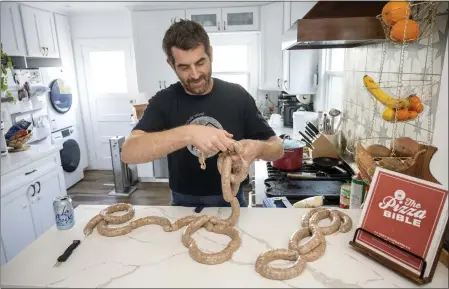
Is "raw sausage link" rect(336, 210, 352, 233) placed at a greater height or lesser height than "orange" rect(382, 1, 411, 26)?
lesser

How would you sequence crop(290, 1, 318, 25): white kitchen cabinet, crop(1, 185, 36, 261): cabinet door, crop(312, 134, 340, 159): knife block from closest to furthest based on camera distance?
1. crop(1, 185, 36, 261): cabinet door
2. crop(312, 134, 340, 159): knife block
3. crop(290, 1, 318, 25): white kitchen cabinet

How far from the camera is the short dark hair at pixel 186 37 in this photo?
4.18ft

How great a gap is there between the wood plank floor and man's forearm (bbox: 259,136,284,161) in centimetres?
250

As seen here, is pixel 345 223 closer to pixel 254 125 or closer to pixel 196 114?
pixel 254 125

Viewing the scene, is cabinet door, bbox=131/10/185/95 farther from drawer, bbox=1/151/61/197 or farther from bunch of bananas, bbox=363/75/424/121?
bunch of bananas, bbox=363/75/424/121

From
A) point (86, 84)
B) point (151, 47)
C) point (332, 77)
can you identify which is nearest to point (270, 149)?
point (332, 77)

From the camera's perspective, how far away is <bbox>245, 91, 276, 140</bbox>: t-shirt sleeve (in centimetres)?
151

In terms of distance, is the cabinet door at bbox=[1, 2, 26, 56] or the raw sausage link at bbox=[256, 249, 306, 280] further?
→ the cabinet door at bbox=[1, 2, 26, 56]

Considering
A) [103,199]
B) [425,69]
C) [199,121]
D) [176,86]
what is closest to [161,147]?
[199,121]

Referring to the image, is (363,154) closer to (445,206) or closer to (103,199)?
(445,206)

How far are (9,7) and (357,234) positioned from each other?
14.0 feet

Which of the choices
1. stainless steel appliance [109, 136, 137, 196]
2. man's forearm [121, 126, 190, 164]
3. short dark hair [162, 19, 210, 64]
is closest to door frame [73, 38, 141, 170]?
stainless steel appliance [109, 136, 137, 196]

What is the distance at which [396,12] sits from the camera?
0.97 metres

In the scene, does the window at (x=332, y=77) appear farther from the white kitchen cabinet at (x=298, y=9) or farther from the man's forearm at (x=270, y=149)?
the man's forearm at (x=270, y=149)
